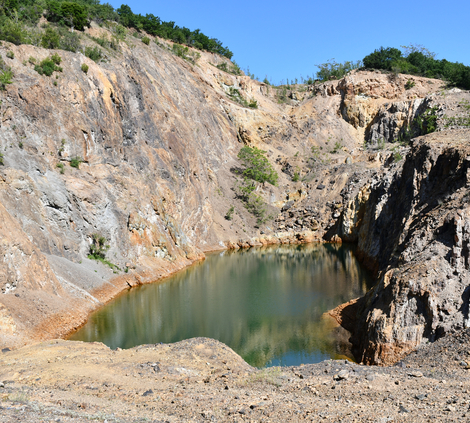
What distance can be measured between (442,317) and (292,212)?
46.1m

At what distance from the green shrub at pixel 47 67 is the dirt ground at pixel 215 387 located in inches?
1128

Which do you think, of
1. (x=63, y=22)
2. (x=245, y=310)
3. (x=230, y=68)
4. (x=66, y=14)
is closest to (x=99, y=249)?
(x=245, y=310)

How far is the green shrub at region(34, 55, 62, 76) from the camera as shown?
38062 mm

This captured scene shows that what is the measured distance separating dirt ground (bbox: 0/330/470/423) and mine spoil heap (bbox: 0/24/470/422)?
0.28ft

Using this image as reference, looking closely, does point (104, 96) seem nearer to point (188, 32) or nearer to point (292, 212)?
point (292, 212)

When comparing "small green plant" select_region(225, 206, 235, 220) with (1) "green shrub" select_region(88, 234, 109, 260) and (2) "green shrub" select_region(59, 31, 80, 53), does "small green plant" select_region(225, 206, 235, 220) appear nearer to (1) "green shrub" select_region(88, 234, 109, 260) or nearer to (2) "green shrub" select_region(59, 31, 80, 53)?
(1) "green shrub" select_region(88, 234, 109, 260)

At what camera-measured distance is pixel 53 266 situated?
27.3m

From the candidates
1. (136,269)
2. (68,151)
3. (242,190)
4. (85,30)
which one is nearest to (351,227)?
(242,190)

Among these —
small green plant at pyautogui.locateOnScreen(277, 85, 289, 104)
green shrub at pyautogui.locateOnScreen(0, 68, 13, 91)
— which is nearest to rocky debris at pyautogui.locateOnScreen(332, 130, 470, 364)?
green shrub at pyautogui.locateOnScreen(0, 68, 13, 91)

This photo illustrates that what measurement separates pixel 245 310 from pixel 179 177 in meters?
27.1

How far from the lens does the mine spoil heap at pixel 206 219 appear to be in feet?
39.9

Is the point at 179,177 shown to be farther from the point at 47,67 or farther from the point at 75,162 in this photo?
the point at 47,67

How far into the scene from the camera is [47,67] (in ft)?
126

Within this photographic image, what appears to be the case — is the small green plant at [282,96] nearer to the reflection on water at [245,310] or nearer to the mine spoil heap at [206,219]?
the mine spoil heap at [206,219]
